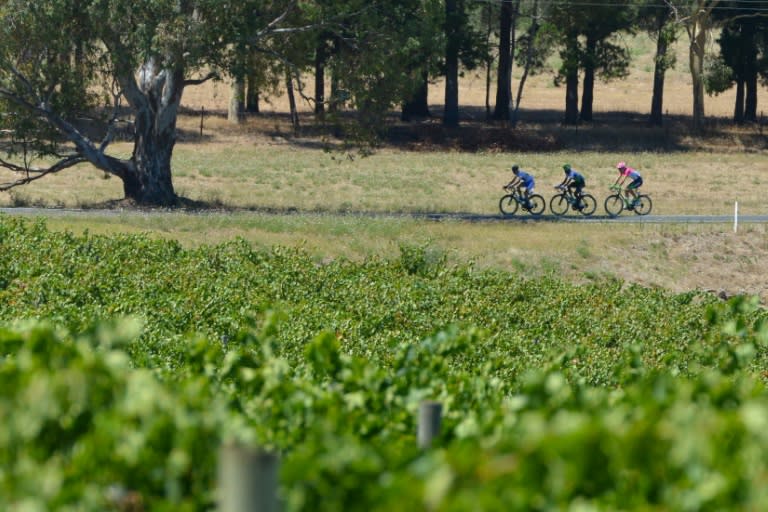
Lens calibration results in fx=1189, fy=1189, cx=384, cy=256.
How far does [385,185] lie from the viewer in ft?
144

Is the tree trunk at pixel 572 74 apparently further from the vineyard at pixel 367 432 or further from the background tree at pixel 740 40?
the vineyard at pixel 367 432

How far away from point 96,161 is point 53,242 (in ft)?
42.1

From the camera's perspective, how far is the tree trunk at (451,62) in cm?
5919

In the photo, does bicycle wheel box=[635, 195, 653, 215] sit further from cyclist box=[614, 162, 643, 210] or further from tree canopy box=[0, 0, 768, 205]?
tree canopy box=[0, 0, 768, 205]

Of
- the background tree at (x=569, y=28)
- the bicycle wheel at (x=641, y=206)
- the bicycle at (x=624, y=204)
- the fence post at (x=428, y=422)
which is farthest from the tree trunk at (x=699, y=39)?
the fence post at (x=428, y=422)

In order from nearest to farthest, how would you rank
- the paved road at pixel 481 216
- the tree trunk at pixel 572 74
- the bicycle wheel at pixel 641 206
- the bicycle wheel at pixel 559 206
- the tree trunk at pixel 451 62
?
the paved road at pixel 481 216 < the bicycle wheel at pixel 559 206 < the bicycle wheel at pixel 641 206 < the tree trunk at pixel 451 62 < the tree trunk at pixel 572 74

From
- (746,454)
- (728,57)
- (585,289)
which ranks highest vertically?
(728,57)

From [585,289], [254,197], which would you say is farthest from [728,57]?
[585,289]

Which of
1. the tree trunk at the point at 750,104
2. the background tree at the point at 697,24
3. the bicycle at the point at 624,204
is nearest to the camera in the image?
the bicycle at the point at 624,204

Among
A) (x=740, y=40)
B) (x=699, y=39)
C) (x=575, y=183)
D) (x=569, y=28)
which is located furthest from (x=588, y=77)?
(x=575, y=183)

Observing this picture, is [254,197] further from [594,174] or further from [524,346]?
[524,346]

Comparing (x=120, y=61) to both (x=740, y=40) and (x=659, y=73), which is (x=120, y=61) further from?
(x=740, y=40)

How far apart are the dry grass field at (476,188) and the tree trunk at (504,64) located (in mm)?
1637

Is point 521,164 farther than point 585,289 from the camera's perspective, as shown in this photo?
Yes
